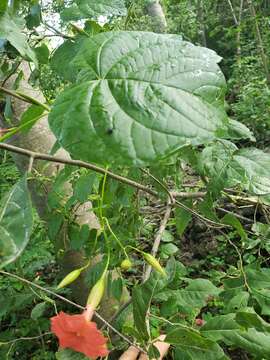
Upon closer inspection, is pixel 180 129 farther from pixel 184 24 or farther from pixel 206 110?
pixel 184 24

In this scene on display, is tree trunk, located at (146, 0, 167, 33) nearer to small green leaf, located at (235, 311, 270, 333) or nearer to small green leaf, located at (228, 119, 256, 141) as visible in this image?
small green leaf, located at (228, 119, 256, 141)

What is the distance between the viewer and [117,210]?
1275 mm

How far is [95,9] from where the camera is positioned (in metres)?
0.72

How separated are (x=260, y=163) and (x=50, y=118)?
0.46m

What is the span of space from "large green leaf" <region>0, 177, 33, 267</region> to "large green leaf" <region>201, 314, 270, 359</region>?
49cm

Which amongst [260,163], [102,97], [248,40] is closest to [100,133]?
[102,97]

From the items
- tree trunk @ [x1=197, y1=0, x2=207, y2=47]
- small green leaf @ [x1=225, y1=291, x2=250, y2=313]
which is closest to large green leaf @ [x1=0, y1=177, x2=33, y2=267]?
small green leaf @ [x1=225, y1=291, x2=250, y2=313]

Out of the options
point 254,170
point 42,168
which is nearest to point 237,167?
point 254,170

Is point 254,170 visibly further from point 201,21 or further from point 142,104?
point 201,21

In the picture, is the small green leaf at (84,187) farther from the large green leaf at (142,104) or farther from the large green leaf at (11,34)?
the large green leaf at (142,104)

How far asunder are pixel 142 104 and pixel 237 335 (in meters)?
0.58

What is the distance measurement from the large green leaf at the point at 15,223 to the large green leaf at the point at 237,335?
19.3 inches

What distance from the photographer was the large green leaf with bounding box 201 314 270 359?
2.52 feet

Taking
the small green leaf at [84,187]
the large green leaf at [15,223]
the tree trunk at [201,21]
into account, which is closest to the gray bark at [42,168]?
the small green leaf at [84,187]
